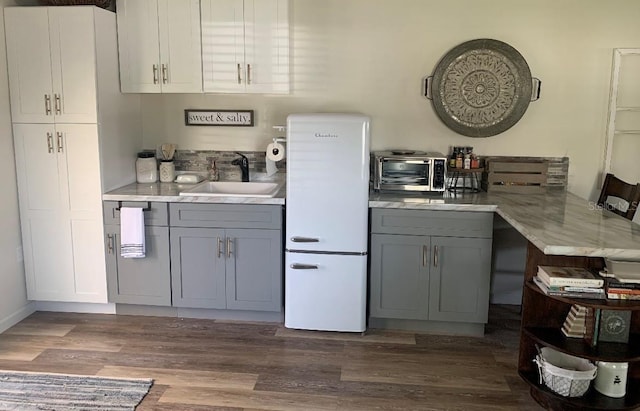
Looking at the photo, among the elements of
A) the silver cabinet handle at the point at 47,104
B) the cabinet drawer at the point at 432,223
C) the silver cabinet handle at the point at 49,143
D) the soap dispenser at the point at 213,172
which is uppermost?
the silver cabinet handle at the point at 47,104

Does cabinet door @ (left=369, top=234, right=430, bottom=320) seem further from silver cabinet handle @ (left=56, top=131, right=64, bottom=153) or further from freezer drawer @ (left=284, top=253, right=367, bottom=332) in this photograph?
silver cabinet handle @ (left=56, top=131, right=64, bottom=153)

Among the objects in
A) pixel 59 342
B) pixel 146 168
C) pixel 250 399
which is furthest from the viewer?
pixel 146 168

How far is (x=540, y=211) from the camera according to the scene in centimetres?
324

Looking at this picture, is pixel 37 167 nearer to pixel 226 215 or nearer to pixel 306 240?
pixel 226 215

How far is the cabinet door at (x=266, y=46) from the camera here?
3.79 m

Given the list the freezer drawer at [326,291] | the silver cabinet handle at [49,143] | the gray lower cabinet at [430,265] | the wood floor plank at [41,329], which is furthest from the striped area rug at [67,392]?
the gray lower cabinet at [430,265]

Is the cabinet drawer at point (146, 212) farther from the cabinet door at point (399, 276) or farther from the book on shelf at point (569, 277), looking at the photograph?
the book on shelf at point (569, 277)

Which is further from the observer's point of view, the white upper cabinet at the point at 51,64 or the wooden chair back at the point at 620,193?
the white upper cabinet at the point at 51,64

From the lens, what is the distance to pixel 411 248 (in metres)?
3.58

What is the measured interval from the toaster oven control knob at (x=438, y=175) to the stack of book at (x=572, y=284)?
45.0 inches

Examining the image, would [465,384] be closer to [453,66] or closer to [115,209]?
[453,66]

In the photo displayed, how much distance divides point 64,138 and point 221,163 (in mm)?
1105

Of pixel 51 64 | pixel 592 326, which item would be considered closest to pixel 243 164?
pixel 51 64

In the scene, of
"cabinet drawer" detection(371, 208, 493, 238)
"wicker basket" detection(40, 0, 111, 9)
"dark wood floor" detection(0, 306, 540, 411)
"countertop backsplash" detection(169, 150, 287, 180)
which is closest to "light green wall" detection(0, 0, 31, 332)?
"dark wood floor" detection(0, 306, 540, 411)
